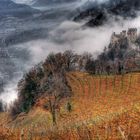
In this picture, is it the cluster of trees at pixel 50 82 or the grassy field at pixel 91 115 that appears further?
the cluster of trees at pixel 50 82

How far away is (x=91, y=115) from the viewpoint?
2849 inches

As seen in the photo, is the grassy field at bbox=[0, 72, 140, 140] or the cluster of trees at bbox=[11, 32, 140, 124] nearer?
the grassy field at bbox=[0, 72, 140, 140]

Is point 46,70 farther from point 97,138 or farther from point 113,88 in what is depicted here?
point 97,138

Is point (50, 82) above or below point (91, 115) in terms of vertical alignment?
above

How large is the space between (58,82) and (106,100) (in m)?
13.8

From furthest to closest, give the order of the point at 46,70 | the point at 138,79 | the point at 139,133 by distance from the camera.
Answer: the point at 46,70 → the point at 138,79 → the point at 139,133

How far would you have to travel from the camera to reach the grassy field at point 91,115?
106 feet

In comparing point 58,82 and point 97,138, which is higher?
point 97,138

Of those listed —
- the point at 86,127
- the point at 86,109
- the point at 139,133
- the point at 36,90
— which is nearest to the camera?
the point at 139,133

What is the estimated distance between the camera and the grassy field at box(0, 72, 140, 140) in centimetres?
3234

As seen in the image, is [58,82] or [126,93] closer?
[126,93]

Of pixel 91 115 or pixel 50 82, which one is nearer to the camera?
pixel 91 115

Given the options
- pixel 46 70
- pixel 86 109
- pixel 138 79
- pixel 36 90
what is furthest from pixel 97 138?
pixel 46 70

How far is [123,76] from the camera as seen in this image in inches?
3986
